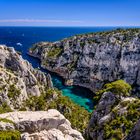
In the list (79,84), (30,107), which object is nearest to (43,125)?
(30,107)

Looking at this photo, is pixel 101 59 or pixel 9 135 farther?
pixel 101 59

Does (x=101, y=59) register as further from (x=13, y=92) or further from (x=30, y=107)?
(x=13, y=92)

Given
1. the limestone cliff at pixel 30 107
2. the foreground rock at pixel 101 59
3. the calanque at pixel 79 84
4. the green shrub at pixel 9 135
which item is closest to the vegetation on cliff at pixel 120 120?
the calanque at pixel 79 84

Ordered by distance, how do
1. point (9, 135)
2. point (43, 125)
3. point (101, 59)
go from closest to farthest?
point (9, 135) < point (43, 125) < point (101, 59)

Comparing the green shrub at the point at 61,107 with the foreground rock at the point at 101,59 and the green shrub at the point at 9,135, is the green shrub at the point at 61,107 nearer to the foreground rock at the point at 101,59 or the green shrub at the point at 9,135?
the green shrub at the point at 9,135

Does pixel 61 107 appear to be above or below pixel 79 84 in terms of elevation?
above

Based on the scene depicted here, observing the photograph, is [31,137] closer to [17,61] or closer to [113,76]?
[17,61]

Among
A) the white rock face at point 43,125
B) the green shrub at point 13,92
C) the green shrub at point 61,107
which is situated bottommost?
the green shrub at point 61,107
